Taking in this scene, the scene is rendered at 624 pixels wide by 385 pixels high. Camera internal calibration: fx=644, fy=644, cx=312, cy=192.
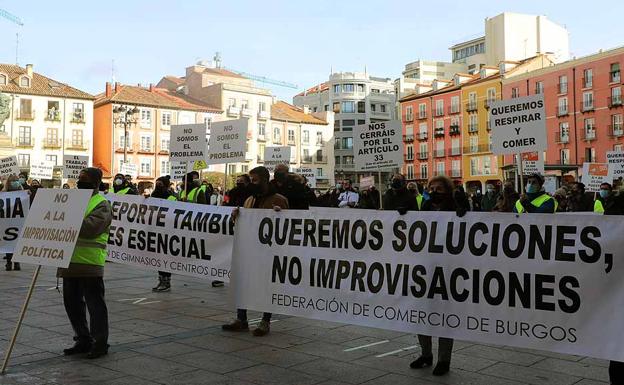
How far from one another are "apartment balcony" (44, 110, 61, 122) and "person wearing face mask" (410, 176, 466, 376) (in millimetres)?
65377

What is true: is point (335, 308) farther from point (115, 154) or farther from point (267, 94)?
point (267, 94)

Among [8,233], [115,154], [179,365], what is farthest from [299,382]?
[115,154]

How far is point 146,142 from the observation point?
70.6 meters

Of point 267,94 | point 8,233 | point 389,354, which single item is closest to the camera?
point 389,354

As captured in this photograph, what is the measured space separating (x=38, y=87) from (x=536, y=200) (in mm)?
65556

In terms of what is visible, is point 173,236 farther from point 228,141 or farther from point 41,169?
point 41,169

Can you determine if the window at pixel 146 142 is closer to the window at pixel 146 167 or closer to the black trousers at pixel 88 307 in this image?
the window at pixel 146 167

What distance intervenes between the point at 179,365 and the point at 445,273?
2538mm

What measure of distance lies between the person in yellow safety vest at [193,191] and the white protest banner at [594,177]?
406 inches

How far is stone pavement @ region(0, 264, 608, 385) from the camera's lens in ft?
17.9

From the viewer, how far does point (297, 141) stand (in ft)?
275

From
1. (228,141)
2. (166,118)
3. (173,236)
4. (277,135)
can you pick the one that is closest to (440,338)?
(173,236)

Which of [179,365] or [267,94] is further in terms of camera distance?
[267,94]

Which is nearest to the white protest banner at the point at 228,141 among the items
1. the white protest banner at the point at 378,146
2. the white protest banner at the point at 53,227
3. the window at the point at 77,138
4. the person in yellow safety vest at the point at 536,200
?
the white protest banner at the point at 378,146
